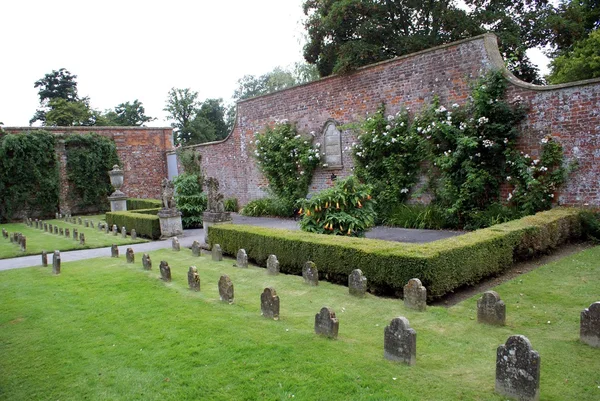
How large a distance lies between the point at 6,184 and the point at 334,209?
19.6 m

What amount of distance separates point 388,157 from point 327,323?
32.6 ft

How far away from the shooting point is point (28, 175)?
73.8 feet

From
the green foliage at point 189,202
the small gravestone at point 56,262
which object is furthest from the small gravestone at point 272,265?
the green foliage at point 189,202

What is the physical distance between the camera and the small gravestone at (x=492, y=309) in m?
5.24

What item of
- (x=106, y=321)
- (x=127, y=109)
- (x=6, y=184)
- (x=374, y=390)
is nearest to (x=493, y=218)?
(x=374, y=390)

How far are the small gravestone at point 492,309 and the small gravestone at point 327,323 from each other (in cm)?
187

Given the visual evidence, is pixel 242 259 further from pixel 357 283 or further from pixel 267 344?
pixel 267 344

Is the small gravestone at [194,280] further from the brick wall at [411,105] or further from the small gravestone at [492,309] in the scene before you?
the brick wall at [411,105]

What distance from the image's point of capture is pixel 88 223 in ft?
61.3

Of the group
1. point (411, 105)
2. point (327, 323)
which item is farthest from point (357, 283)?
point (411, 105)

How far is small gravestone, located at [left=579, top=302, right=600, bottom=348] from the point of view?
4488 mm

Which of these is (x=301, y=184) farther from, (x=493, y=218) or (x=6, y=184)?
(x=6, y=184)

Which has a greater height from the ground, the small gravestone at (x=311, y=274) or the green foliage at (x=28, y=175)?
the green foliage at (x=28, y=175)

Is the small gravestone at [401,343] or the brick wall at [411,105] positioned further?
the brick wall at [411,105]
